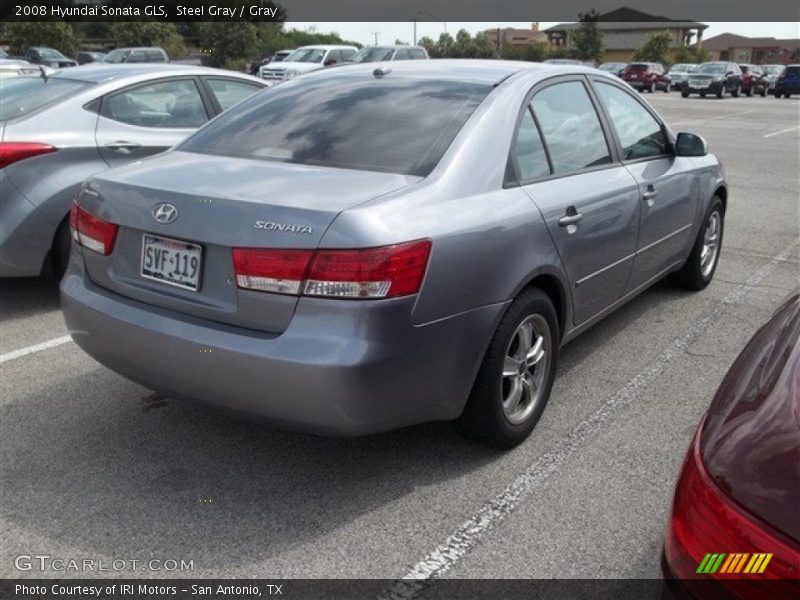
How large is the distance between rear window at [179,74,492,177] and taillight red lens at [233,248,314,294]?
0.68m

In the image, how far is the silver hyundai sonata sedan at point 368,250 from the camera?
2.77 metres

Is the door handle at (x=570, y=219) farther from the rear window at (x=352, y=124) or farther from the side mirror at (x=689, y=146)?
the side mirror at (x=689, y=146)

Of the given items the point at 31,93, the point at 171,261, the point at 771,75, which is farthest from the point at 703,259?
the point at 771,75

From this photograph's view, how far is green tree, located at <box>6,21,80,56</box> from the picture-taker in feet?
143

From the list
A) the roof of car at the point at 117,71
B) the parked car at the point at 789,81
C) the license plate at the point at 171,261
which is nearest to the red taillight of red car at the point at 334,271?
the license plate at the point at 171,261

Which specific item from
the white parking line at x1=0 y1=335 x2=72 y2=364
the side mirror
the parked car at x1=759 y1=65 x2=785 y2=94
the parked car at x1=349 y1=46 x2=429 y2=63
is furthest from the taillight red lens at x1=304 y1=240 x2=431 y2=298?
the parked car at x1=759 y1=65 x2=785 y2=94

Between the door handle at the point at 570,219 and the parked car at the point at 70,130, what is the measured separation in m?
3.34

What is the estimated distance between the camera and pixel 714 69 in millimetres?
39750

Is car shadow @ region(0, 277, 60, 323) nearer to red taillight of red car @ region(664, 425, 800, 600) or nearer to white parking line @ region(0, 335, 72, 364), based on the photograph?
white parking line @ region(0, 335, 72, 364)

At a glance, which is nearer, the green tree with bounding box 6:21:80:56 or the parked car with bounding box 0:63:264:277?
the parked car with bounding box 0:63:264:277

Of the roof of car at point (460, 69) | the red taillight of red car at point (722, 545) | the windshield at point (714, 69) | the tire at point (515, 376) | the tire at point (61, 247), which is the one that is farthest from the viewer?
the windshield at point (714, 69)

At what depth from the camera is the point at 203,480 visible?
3258mm

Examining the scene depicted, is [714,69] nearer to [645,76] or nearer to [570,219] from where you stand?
[645,76]

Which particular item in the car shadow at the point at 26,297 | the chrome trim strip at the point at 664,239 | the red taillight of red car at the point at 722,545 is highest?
the red taillight of red car at the point at 722,545
